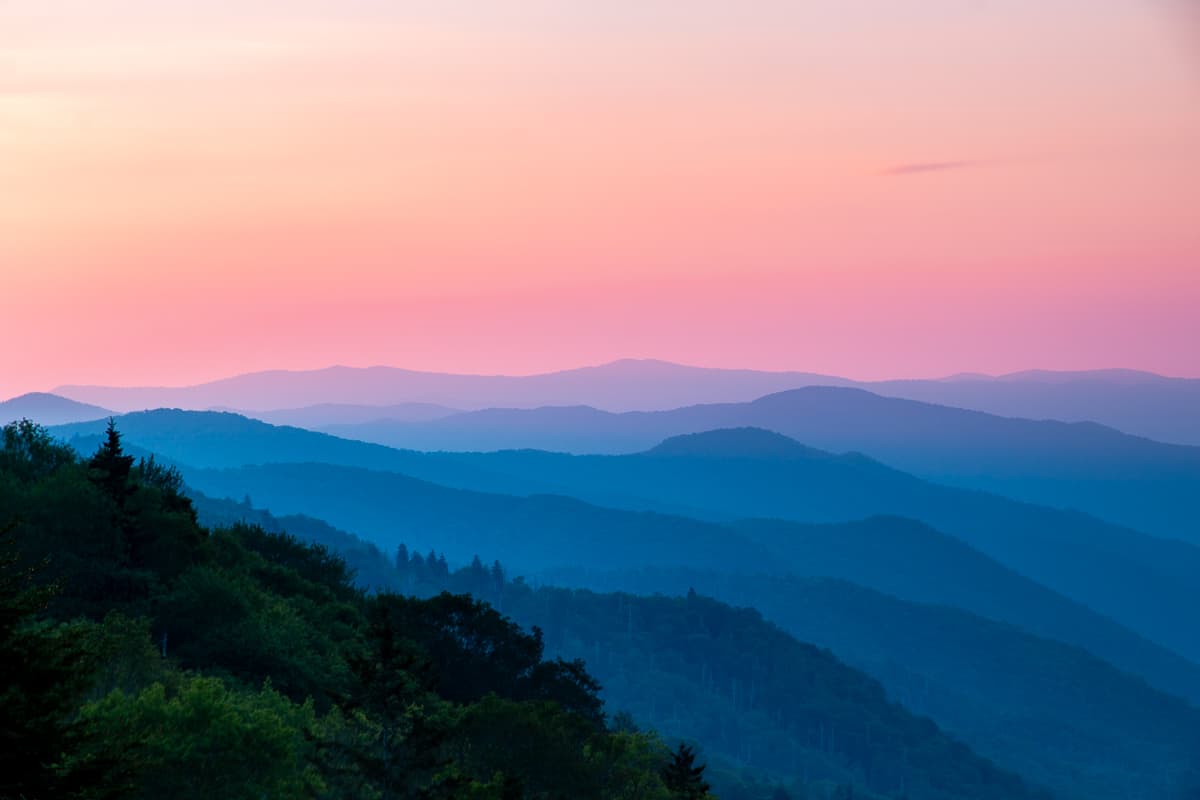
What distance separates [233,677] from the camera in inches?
2208

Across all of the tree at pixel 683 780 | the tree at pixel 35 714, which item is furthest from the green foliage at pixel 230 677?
the tree at pixel 683 780

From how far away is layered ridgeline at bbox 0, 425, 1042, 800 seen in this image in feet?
75.2

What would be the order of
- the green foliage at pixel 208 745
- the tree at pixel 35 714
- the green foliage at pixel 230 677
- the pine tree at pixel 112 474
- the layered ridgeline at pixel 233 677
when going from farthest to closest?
the pine tree at pixel 112 474 → the green foliage at pixel 208 745 → the layered ridgeline at pixel 233 677 → the green foliage at pixel 230 677 → the tree at pixel 35 714

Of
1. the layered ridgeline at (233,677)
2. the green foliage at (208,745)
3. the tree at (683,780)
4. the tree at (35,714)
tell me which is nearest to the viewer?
the tree at (35,714)

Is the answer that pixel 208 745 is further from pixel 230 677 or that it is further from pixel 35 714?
pixel 230 677

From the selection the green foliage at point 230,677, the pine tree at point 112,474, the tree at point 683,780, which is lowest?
the tree at point 683,780

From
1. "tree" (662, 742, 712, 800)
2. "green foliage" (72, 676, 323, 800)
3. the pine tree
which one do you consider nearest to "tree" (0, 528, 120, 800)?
"green foliage" (72, 676, 323, 800)

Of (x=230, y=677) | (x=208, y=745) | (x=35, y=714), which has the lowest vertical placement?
(x=230, y=677)

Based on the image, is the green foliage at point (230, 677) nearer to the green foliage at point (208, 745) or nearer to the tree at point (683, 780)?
the green foliage at point (208, 745)

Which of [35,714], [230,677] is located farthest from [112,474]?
[35,714]

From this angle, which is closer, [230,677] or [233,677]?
[230,677]

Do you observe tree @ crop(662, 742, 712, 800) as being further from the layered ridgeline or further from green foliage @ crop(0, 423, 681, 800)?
green foliage @ crop(0, 423, 681, 800)

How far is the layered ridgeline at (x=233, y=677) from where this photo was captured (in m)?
22.9

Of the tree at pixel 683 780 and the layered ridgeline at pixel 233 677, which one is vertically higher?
the layered ridgeline at pixel 233 677
